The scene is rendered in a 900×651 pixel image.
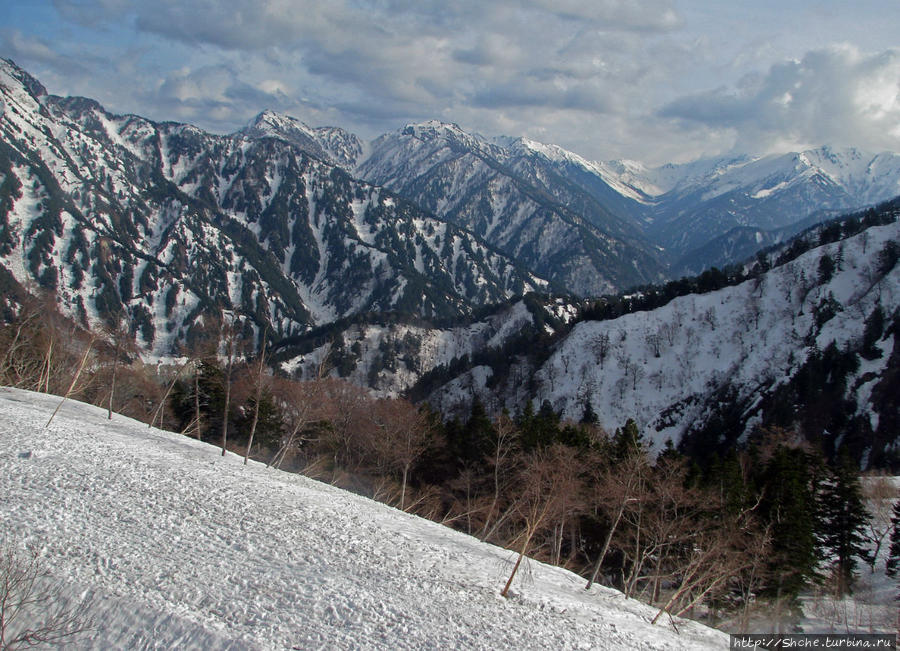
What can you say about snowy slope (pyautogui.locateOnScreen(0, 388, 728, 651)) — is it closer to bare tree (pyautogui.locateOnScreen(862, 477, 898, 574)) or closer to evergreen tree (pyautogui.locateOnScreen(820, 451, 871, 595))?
evergreen tree (pyautogui.locateOnScreen(820, 451, 871, 595))

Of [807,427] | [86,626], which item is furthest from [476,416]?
[807,427]

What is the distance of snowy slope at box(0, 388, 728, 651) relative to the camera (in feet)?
56.2

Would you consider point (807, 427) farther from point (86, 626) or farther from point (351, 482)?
point (86, 626)

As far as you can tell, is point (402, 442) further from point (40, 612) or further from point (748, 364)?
point (748, 364)

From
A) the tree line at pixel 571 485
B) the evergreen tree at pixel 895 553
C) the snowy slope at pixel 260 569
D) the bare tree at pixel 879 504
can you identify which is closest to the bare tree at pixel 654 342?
the bare tree at pixel 879 504

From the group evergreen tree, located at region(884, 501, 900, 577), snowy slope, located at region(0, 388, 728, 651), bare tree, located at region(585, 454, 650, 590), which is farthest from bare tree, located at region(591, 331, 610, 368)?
snowy slope, located at region(0, 388, 728, 651)

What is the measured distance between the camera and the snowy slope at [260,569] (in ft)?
56.2

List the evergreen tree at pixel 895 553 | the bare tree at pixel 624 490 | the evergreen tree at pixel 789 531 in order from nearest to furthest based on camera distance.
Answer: the bare tree at pixel 624 490
the evergreen tree at pixel 789 531
the evergreen tree at pixel 895 553

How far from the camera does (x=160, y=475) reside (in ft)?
91.4

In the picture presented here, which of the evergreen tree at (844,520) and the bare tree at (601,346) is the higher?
the bare tree at (601,346)

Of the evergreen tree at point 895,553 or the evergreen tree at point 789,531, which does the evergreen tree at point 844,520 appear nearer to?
the evergreen tree at point 895,553

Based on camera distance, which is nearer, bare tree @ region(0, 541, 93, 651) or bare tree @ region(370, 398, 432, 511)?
bare tree @ region(0, 541, 93, 651)

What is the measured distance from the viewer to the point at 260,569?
20391mm

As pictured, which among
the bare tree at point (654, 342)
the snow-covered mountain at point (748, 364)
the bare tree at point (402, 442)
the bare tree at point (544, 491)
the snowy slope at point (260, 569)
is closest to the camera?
the snowy slope at point (260, 569)
